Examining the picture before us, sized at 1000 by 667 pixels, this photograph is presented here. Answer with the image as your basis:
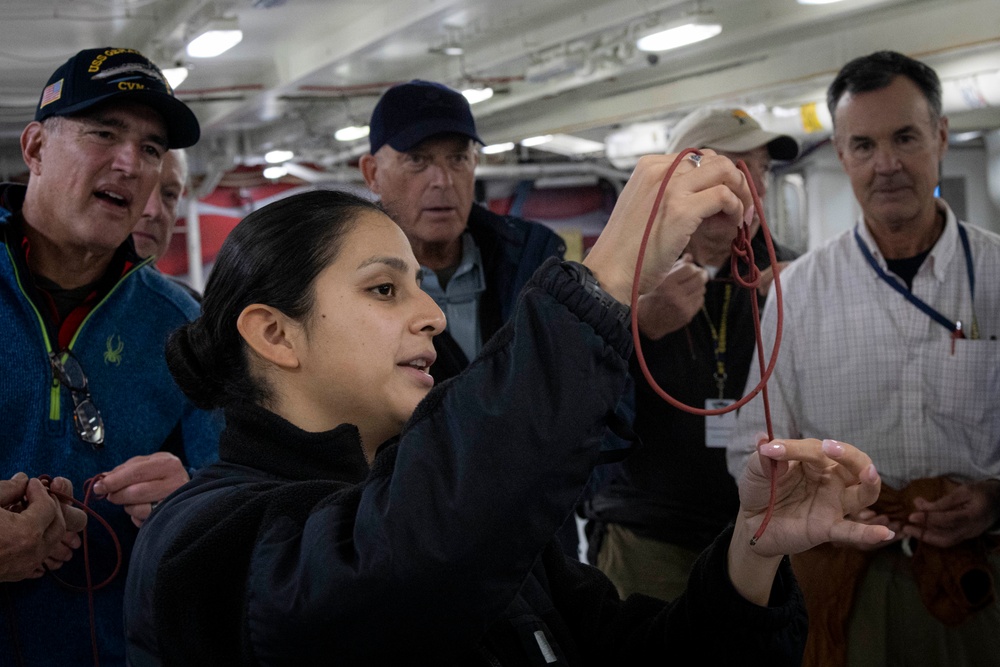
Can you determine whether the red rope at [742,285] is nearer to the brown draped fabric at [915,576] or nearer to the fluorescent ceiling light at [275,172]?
the brown draped fabric at [915,576]

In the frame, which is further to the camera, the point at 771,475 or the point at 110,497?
the point at 110,497

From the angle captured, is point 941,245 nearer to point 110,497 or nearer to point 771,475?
point 771,475

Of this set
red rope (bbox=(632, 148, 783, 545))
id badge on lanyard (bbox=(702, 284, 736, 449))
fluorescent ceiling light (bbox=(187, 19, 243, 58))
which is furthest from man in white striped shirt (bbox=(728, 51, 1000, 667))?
fluorescent ceiling light (bbox=(187, 19, 243, 58))

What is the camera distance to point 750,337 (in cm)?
294

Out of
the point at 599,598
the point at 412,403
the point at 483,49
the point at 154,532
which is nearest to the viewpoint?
the point at 154,532

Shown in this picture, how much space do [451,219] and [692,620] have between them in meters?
1.61

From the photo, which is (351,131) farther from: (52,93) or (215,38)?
(52,93)

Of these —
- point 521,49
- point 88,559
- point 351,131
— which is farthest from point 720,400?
point 351,131

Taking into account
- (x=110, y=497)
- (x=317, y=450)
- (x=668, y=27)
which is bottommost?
(x=110, y=497)

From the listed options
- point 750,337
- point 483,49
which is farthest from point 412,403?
point 483,49

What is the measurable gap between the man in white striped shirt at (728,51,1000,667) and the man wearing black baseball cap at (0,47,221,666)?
Answer: 4.73 ft

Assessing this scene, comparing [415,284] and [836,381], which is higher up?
[415,284]

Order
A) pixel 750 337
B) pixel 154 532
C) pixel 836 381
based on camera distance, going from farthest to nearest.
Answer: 1. pixel 750 337
2. pixel 836 381
3. pixel 154 532

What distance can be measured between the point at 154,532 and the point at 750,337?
6.65ft
